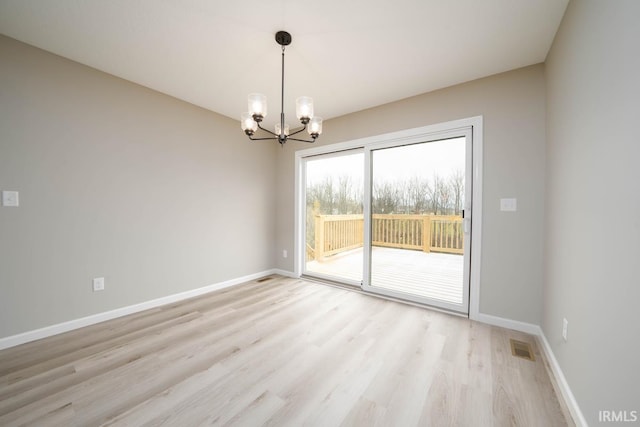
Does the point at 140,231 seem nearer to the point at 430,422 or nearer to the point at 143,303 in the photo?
the point at 143,303

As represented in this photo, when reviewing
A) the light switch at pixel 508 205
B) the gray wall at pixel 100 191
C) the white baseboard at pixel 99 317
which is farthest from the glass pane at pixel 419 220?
the white baseboard at pixel 99 317

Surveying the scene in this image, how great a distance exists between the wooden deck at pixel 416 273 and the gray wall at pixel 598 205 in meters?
1.03

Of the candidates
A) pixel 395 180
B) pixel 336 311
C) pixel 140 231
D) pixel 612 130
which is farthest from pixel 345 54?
pixel 140 231

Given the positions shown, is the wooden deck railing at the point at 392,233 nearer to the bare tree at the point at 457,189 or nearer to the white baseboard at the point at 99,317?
the bare tree at the point at 457,189

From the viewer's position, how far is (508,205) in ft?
7.38

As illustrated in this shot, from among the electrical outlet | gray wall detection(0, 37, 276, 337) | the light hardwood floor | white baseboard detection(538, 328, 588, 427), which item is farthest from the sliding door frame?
the electrical outlet

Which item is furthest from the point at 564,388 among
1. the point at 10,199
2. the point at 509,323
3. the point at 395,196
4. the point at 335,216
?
the point at 10,199

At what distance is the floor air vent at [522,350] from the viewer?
5.93 ft

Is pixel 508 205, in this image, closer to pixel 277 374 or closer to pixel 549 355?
pixel 549 355

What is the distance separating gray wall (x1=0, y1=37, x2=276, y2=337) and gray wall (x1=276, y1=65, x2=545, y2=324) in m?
3.10

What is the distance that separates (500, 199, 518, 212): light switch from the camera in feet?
7.27

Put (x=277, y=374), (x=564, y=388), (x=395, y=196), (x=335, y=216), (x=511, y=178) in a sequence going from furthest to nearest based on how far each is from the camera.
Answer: (x=335, y=216), (x=395, y=196), (x=511, y=178), (x=277, y=374), (x=564, y=388)

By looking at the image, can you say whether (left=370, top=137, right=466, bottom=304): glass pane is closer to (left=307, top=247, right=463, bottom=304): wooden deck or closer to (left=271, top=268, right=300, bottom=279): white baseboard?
(left=307, top=247, right=463, bottom=304): wooden deck

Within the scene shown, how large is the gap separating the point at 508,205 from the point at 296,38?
2435mm
